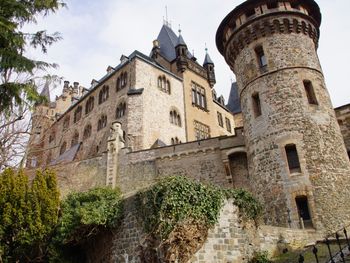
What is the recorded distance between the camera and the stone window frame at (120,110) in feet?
97.4

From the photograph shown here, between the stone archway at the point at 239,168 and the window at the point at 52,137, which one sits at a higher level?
the window at the point at 52,137

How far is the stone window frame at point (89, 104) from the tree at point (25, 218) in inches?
927

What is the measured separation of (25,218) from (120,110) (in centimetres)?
1920

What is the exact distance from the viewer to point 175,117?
103 ft

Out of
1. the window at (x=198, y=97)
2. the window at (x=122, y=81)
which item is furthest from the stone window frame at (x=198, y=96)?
the window at (x=122, y=81)

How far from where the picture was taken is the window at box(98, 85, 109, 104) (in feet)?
110

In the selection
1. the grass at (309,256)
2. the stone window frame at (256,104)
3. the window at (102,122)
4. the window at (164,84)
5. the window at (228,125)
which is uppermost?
the window at (164,84)

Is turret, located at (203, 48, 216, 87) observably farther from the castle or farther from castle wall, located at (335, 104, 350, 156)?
castle wall, located at (335, 104, 350, 156)

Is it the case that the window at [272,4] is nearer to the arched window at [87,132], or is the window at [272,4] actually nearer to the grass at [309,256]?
the grass at [309,256]

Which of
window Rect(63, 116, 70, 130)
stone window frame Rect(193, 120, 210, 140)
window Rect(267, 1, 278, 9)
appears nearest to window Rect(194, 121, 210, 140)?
stone window frame Rect(193, 120, 210, 140)

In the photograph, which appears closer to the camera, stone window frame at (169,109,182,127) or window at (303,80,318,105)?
window at (303,80,318,105)

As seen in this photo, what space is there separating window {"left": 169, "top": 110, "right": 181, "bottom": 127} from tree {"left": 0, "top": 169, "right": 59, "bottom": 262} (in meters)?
19.2

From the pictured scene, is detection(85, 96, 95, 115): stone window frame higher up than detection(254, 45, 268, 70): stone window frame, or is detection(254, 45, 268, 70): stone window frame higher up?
detection(85, 96, 95, 115): stone window frame

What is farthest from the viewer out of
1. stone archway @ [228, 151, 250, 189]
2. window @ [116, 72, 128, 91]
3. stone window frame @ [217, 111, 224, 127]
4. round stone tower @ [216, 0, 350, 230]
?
stone window frame @ [217, 111, 224, 127]
